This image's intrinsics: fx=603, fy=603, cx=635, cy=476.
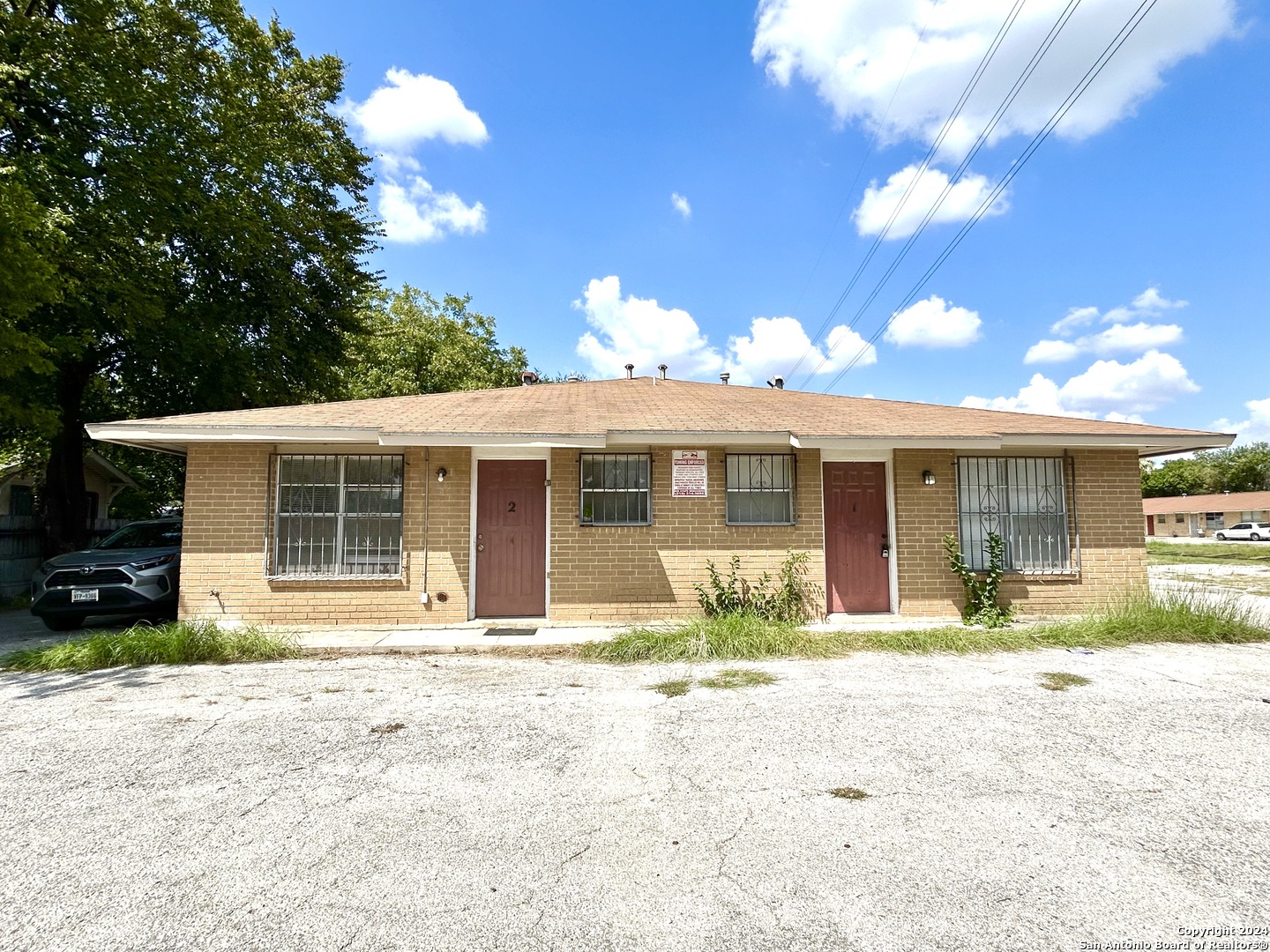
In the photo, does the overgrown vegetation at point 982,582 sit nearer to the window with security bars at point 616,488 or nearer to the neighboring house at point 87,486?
the window with security bars at point 616,488

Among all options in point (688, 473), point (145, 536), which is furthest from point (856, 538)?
point (145, 536)

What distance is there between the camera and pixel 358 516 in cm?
800

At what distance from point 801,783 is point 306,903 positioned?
2502mm

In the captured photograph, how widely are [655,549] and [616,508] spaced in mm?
778

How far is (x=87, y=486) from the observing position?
14797 mm

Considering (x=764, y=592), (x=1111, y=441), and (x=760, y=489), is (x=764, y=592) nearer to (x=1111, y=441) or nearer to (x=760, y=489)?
(x=760, y=489)

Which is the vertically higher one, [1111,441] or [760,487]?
[1111,441]

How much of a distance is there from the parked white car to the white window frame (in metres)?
55.5

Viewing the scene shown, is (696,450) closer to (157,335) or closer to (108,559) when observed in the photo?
(108,559)

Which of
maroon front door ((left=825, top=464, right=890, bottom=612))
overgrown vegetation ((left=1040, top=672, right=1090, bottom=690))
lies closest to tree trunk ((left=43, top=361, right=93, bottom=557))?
maroon front door ((left=825, top=464, right=890, bottom=612))

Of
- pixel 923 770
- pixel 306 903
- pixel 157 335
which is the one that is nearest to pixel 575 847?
→ pixel 306 903

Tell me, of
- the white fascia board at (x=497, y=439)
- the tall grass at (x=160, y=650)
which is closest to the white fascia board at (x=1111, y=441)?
the white fascia board at (x=497, y=439)

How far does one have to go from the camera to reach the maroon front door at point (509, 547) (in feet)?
26.9

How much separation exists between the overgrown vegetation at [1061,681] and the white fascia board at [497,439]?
5.10 m
